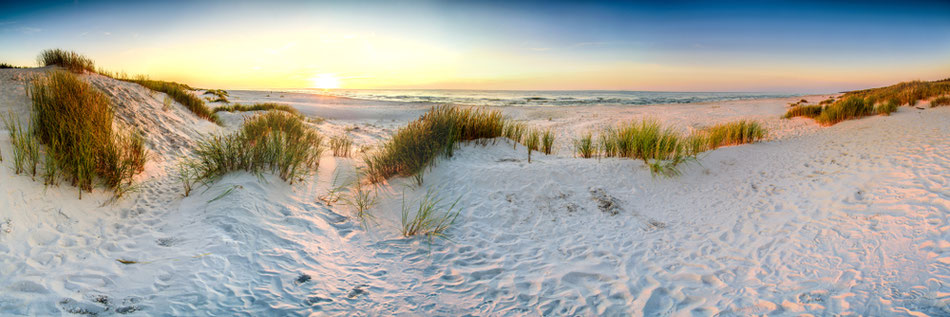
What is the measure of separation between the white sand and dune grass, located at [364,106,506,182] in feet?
1.05

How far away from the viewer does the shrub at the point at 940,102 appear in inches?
437

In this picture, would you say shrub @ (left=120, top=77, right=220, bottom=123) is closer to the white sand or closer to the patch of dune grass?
the white sand

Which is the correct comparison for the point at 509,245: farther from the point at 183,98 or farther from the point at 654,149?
the point at 183,98

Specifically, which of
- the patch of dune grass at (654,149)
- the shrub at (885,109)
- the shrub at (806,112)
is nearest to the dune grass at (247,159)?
the patch of dune grass at (654,149)

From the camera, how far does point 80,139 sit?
3.58 meters

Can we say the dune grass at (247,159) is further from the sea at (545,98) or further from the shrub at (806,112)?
the sea at (545,98)

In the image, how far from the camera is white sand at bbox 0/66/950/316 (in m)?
2.54

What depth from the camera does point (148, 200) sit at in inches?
148

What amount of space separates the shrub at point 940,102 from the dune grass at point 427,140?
42.3ft

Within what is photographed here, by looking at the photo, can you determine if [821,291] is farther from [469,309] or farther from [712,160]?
[712,160]

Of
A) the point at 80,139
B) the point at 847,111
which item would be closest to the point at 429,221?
the point at 80,139

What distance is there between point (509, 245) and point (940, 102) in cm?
1515

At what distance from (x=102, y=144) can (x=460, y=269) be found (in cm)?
360

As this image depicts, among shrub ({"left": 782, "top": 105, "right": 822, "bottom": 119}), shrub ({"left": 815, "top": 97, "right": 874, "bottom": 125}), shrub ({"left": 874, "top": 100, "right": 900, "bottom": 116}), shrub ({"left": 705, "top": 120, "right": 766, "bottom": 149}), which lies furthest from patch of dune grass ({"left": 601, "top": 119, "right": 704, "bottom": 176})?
shrub ({"left": 782, "top": 105, "right": 822, "bottom": 119})
